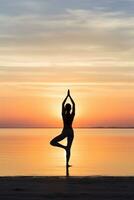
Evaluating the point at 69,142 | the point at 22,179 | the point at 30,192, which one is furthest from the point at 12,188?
the point at 69,142

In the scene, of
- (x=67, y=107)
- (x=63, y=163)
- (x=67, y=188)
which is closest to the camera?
(x=67, y=188)

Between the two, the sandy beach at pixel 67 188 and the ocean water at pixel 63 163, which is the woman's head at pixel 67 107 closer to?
the sandy beach at pixel 67 188

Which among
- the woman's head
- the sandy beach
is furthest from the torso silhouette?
the sandy beach

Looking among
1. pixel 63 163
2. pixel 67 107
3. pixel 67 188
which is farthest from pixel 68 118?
pixel 63 163

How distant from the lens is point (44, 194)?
11.6 m

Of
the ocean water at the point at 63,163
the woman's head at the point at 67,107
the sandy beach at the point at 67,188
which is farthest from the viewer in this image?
the ocean water at the point at 63,163

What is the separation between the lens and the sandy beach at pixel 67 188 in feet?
37.1

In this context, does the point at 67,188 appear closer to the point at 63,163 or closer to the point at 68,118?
the point at 68,118

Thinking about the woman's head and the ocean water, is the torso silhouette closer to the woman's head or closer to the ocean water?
the woman's head

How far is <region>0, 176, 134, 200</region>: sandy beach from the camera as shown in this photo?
11320 millimetres

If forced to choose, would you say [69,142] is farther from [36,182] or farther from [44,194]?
[44,194]

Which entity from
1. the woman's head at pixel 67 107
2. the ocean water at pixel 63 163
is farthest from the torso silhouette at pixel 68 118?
the ocean water at pixel 63 163

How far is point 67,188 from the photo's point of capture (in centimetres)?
1260

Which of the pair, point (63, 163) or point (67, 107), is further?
point (63, 163)
